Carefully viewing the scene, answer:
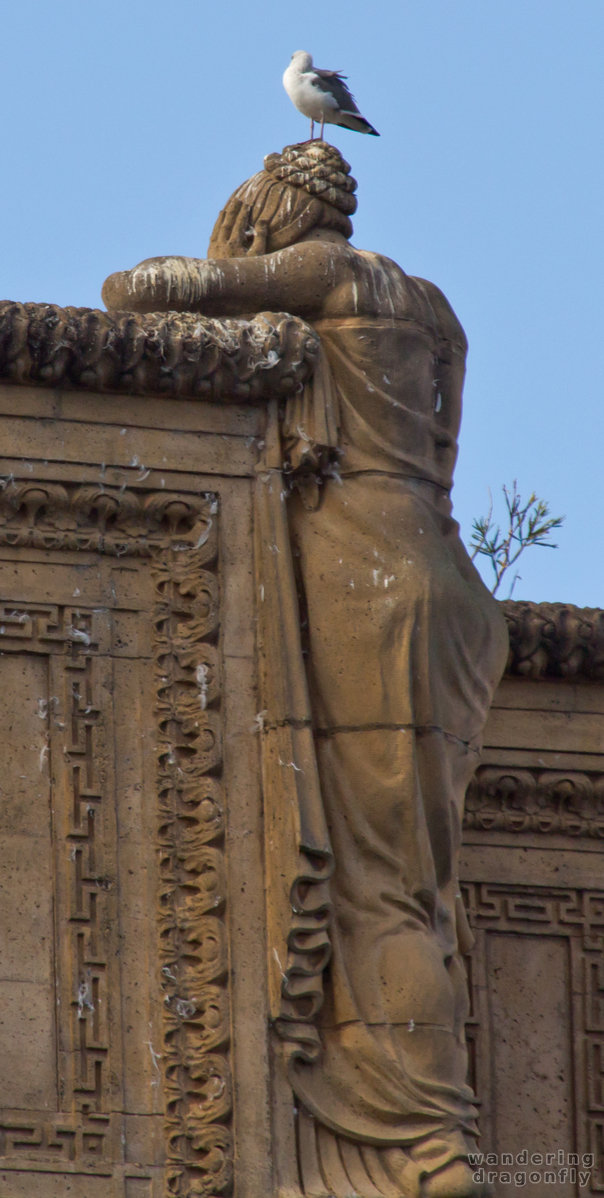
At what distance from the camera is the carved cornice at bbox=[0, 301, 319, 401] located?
45.9 ft

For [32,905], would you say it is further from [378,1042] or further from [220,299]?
[220,299]

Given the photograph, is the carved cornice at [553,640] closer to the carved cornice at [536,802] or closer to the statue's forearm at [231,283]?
the carved cornice at [536,802]

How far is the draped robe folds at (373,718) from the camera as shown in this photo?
1368 centimetres

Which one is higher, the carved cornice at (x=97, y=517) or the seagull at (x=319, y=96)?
the seagull at (x=319, y=96)

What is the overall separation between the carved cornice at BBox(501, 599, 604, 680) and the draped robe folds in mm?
778

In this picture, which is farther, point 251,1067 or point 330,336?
point 330,336

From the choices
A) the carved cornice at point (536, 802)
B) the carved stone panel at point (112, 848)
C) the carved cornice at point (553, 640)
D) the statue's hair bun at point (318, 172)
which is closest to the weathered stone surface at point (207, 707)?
the carved stone panel at point (112, 848)

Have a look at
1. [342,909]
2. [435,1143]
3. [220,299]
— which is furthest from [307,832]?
[220,299]

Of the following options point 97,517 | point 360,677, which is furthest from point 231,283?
point 360,677

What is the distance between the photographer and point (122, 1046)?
1353 centimetres

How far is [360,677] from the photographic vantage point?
14039 millimetres

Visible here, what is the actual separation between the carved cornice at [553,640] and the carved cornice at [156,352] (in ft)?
5.20

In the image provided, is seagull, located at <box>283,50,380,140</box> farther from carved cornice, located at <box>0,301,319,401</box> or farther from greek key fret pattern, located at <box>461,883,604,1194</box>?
greek key fret pattern, located at <box>461,883,604,1194</box>

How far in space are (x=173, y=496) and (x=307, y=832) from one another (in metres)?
1.38
